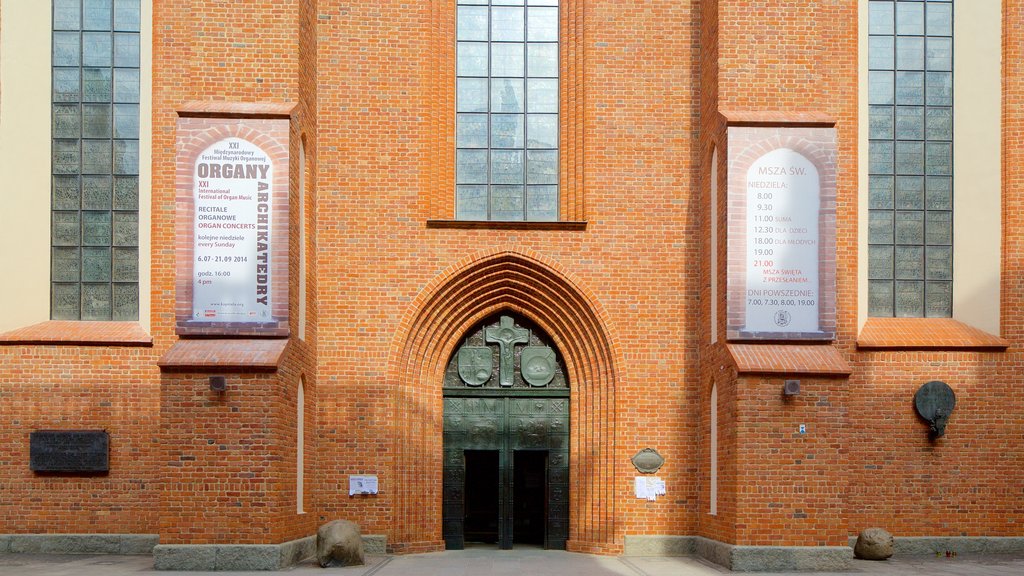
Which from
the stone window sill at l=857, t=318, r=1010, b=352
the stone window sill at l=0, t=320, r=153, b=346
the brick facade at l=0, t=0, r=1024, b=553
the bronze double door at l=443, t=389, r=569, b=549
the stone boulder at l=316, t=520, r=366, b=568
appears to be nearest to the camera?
the stone boulder at l=316, t=520, r=366, b=568

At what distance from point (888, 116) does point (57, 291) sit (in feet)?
40.6

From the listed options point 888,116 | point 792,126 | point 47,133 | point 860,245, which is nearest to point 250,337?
point 47,133

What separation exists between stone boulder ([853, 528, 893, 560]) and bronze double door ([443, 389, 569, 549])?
4.23 m

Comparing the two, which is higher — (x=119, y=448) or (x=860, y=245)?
(x=860, y=245)

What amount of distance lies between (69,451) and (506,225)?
688 cm

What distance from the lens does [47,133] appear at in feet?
50.6

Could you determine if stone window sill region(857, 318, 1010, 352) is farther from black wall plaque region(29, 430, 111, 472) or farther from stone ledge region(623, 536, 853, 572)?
black wall plaque region(29, 430, 111, 472)

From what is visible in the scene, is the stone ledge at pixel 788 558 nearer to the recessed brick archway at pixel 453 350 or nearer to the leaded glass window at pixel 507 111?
the recessed brick archway at pixel 453 350

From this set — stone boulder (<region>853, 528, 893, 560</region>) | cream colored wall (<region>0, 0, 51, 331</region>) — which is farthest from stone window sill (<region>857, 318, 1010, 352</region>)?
cream colored wall (<region>0, 0, 51, 331</region>)

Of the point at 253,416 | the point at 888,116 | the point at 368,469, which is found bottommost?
the point at 368,469

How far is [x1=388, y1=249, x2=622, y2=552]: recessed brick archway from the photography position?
51.0 ft

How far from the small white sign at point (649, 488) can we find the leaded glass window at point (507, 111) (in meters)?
4.20

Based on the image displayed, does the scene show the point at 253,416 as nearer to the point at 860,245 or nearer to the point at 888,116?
the point at 860,245

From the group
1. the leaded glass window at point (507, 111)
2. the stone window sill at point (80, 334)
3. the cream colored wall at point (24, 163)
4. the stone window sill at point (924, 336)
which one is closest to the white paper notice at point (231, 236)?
the stone window sill at point (80, 334)
